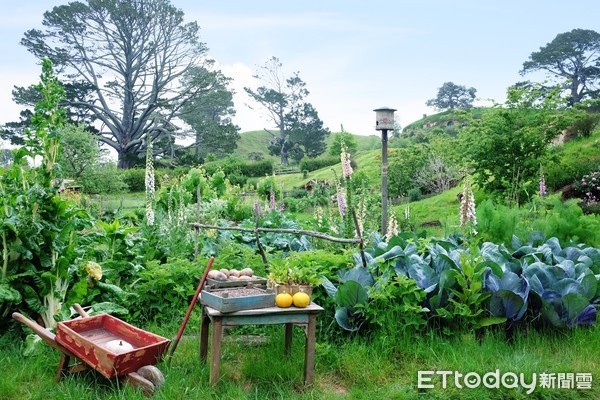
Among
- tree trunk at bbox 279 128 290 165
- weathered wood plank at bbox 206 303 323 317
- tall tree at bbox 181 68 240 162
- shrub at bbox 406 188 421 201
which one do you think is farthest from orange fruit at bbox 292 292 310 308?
tree trunk at bbox 279 128 290 165

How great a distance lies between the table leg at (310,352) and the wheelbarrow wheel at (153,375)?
2.92ft

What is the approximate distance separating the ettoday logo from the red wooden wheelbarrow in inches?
65.9

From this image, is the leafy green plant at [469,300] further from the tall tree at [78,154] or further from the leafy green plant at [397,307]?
the tall tree at [78,154]

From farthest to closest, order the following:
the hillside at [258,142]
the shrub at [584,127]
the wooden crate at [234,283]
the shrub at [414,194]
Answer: the hillside at [258,142] < the shrub at [414,194] < the shrub at [584,127] < the wooden crate at [234,283]

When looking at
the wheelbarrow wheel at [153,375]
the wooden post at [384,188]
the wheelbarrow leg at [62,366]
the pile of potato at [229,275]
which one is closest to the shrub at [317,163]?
the wooden post at [384,188]

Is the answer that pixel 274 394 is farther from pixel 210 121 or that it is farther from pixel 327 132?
pixel 327 132

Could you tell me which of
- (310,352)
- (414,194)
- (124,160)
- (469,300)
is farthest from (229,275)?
(124,160)

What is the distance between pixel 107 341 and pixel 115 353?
Answer: 1.67 ft

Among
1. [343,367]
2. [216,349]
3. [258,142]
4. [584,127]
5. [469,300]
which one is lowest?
[343,367]

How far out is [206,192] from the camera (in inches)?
471

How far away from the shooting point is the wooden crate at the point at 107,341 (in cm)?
318

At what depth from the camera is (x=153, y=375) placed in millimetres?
3230

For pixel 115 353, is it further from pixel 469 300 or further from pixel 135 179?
pixel 135 179

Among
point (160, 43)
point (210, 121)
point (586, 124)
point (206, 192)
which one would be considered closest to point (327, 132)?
point (210, 121)
